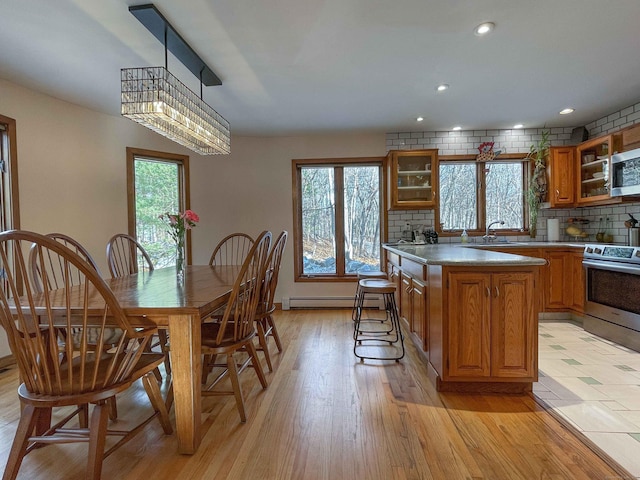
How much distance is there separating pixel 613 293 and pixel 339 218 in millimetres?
3051

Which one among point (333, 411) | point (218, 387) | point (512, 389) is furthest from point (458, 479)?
point (218, 387)

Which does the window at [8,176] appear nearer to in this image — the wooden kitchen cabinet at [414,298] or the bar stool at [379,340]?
the bar stool at [379,340]

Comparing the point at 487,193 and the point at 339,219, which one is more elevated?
the point at 487,193

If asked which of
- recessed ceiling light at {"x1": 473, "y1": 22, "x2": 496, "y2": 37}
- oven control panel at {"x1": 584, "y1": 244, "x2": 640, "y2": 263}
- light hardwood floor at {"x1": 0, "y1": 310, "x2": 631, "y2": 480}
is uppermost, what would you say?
recessed ceiling light at {"x1": 473, "y1": 22, "x2": 496, "y2": 37}

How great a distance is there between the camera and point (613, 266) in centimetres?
310

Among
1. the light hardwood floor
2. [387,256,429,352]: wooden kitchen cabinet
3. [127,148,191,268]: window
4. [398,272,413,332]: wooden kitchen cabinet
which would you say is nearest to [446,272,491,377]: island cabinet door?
the light hardwood floor

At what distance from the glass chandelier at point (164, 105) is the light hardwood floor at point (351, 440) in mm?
1843

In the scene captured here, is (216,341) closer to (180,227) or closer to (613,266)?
(180,227)

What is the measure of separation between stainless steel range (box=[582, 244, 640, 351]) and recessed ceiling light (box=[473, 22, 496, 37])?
2.35 metres

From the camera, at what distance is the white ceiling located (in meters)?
1.96

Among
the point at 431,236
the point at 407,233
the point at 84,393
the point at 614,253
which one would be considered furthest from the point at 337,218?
the point at 84,393

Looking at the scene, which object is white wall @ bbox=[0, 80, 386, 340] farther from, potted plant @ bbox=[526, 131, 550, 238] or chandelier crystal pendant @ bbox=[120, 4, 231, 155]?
potted plant @ bbox=[526, 131, 550, 238]

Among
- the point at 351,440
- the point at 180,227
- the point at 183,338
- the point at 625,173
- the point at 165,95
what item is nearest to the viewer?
the point at 183,338

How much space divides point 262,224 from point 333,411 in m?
3.06
